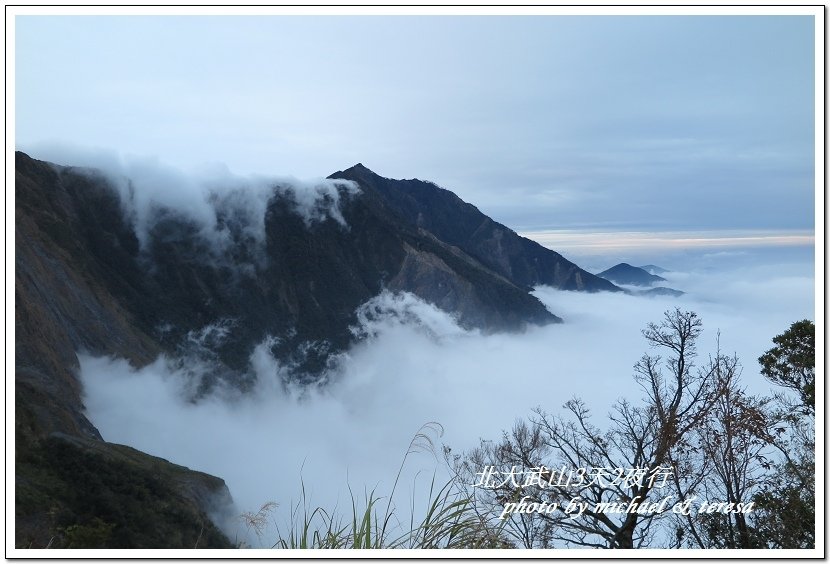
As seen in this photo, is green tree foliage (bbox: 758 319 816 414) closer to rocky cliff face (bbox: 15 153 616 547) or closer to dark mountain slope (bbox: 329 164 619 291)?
rocky cliff face (bbox: 15 153 616 547)

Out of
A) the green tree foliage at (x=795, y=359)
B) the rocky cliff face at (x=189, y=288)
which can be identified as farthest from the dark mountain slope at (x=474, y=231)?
the green tree foliage at (x=795, y=359)

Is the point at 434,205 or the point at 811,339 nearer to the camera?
the point at 811,339

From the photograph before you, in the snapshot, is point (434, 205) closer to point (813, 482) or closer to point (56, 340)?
point (56, 340)

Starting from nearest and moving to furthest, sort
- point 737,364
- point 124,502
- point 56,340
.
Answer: point 737,364 → point 124,502 → point 56,340

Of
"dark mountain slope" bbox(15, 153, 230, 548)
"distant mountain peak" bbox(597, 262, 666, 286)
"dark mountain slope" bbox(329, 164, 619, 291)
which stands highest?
"dark mountain slope" bbox(329, 164, 619, 291)

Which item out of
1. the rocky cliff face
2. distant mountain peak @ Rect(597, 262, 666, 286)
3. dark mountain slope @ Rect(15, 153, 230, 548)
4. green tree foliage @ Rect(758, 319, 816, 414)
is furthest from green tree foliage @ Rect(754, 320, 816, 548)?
dark mountain slope @ Rect(15, 153, 230, 548)
